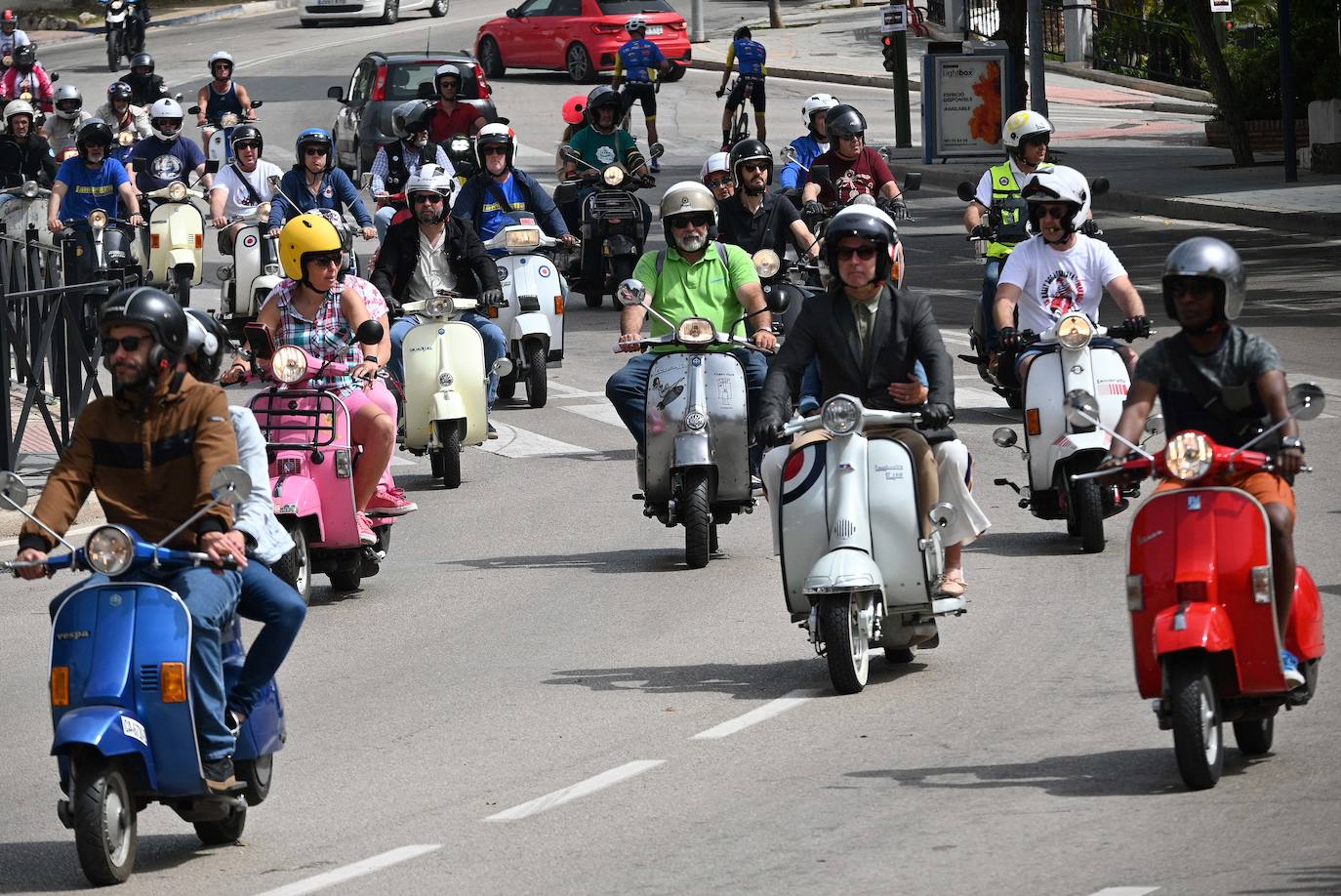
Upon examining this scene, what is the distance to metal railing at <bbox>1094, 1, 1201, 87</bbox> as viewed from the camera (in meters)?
46.6

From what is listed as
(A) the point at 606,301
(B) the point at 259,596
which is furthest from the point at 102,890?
(A) the point at 606,301

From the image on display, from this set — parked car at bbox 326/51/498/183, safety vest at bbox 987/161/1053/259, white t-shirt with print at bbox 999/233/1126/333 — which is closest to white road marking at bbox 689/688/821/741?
white t-shirt with print at bbox 999/233/1126/333

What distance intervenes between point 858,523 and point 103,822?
3.55 metres

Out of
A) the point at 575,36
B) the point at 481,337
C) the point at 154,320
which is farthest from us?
the point at 575,36

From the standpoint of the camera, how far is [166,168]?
23484 mm

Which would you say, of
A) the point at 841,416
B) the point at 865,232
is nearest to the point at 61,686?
the point at 841,416

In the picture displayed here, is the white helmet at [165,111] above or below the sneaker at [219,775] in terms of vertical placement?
above

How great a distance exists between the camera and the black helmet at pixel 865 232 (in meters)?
9.92

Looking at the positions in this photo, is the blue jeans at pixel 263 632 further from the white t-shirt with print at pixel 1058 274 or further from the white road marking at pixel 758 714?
the white t-shirt with print at pixel 1058 274

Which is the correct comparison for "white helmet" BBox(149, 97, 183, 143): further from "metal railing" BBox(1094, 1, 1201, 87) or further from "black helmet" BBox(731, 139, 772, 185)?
"metal railing" BBox(1094, 1, 1201, 87)

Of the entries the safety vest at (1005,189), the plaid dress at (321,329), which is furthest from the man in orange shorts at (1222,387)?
the safety vest at (1005,189)

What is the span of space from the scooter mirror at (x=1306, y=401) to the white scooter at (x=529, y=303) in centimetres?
1071

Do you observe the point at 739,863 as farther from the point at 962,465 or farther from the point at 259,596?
the point at 962,465

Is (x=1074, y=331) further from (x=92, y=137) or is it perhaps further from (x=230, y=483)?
(x=92, y=137)
